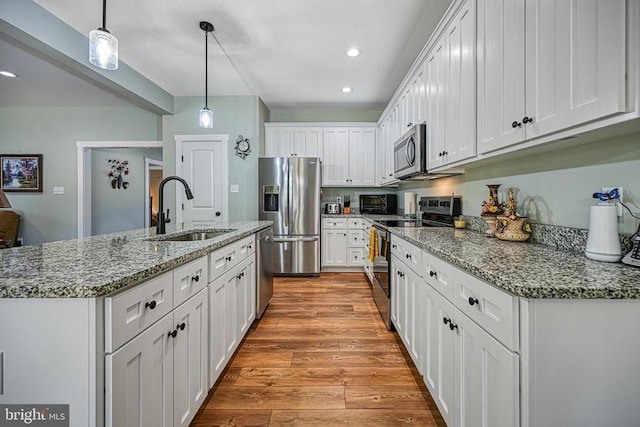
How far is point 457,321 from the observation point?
47.6 inches

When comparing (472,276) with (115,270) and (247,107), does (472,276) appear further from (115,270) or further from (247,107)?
(247,107)

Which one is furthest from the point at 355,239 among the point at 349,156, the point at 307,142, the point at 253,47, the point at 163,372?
the point at 163,372

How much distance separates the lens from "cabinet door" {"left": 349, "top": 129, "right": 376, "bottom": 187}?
15.7 ft

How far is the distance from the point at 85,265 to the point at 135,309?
0.27 m

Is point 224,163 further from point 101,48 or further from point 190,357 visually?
point 190,357

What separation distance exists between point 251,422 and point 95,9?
3216mm

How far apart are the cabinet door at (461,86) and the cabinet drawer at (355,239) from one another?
247 centimetres

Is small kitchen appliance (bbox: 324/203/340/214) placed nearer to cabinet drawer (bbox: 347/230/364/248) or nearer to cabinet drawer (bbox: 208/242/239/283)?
cabinet drawer (bbox: 347/230/364/248)

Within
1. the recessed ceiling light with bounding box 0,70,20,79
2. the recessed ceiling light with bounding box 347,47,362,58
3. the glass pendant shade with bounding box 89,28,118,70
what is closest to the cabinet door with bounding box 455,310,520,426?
the glass pendant shade with bounding box 89,28,118,70

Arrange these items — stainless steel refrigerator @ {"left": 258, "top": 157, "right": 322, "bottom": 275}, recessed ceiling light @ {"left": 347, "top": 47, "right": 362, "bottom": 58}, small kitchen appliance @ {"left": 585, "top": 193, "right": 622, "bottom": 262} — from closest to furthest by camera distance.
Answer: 1. small kitchen appliance @ {"left": 585, "top": 193, "right": 622, "bottom": 262}
2. recessed ceiling light @ {"left": 347, "top": 47, "right": 362, "bottom": 58}
3. stainless steel refrigerator @ {"left": 258, "top": 157, "right": 322, "bottom": 275}

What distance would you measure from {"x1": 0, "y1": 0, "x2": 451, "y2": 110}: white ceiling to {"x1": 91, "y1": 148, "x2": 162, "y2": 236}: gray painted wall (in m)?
1.40

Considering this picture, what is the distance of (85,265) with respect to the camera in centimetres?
101

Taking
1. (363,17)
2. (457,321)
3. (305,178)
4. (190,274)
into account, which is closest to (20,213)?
(305,178)

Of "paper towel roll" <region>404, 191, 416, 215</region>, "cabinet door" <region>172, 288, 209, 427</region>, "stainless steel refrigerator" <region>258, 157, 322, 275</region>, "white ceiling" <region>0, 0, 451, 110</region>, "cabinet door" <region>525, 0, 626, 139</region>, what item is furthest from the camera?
"stainless steel refrigerator" <region>258, 157, 322, 275</region>
